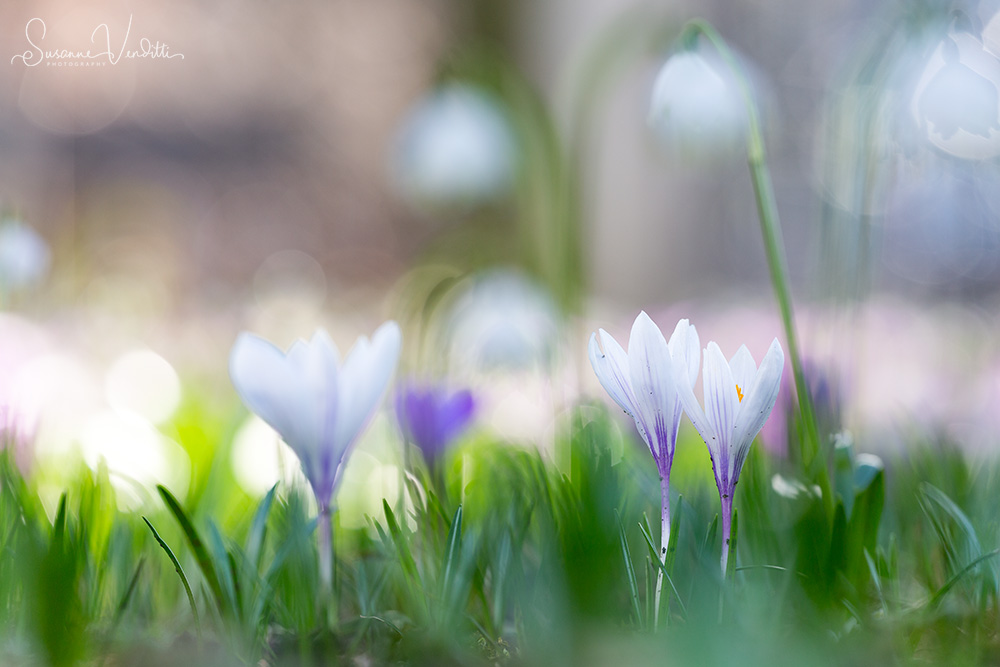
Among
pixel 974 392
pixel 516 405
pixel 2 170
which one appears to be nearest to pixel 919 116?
pixel 974 392

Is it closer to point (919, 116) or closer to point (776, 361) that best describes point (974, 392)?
point (919, 116)

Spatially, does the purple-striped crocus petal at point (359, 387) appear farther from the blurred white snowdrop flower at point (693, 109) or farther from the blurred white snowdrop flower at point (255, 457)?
the blurred white snowdrop flower at point (255, 457)

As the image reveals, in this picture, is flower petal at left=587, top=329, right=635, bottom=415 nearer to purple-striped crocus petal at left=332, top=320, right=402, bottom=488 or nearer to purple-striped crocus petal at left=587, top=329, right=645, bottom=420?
purple-striped crocus petal at left=587, top=329, right=645, bottom=420

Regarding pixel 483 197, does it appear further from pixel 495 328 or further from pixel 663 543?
pixel 663 543

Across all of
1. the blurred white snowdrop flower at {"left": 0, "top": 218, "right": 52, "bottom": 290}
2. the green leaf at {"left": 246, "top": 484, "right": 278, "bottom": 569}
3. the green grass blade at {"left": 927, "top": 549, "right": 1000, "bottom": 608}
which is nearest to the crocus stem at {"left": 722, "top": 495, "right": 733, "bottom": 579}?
the green grass blade at {"left": 927, "top": 549, "right": 1000, "bottom": 608}

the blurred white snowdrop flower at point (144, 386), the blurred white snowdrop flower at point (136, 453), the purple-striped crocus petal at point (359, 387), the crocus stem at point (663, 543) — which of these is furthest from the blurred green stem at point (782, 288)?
the blurred white snowdrop flower at point (144, 386)

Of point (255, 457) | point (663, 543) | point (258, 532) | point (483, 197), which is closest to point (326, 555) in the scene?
point (258, 532)

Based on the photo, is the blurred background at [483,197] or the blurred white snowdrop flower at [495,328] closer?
the blurred background at [483,197]
